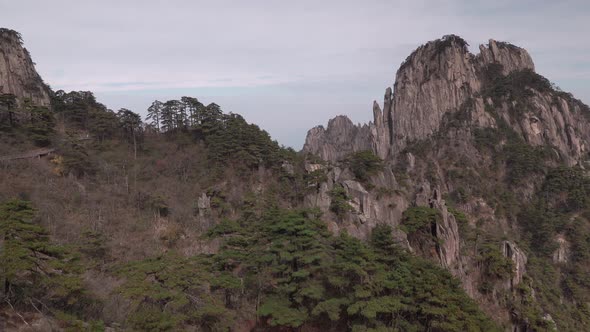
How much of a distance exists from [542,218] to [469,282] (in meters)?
34.0

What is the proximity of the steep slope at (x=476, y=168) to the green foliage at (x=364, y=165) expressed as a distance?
0.31 meters

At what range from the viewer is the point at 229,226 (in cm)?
2100

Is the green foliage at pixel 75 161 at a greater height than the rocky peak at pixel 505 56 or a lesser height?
lesser

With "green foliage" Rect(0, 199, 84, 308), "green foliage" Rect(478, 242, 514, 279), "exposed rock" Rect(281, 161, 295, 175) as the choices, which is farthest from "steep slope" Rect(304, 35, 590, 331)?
"green foliage" Rect(0, 199, 84, 308)

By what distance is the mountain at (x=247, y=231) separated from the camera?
45.5ft

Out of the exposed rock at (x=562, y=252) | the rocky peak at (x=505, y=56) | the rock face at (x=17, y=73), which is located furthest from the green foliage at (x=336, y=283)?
the rocky peak at (x=505, y=56)

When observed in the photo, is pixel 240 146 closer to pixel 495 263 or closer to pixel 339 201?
pixel 339 201

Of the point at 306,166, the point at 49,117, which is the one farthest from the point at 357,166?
the point at 49,117

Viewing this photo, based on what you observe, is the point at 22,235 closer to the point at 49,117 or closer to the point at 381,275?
the point at 381,275

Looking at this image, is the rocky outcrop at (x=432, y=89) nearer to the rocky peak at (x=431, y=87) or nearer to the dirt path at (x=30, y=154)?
the rocky peak at (x=431, y=87)

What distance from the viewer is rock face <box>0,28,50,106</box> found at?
34.5 meters

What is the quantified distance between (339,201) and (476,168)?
46767 mm

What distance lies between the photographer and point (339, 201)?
27250 millimetres

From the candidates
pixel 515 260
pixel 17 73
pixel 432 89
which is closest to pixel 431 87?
pixel 432 89
